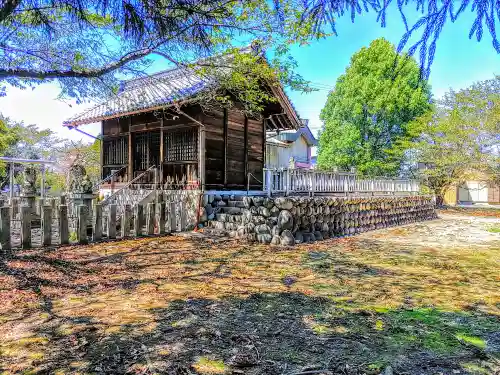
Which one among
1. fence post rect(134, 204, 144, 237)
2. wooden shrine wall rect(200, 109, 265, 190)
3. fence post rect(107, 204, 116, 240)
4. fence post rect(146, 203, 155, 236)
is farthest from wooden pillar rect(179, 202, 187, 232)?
wooden shrine wall rect(200, 109, 265, 190)

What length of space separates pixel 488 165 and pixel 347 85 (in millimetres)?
11332

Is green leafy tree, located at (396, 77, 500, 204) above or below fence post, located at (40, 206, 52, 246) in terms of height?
above

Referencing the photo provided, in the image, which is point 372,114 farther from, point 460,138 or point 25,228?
point 25,228

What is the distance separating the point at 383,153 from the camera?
2720 centimetres

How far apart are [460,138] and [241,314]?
81.6 ft

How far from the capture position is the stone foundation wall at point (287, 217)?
9461mm

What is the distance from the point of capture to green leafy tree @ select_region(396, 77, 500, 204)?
2295 cm

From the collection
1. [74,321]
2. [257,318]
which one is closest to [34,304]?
[74,321]

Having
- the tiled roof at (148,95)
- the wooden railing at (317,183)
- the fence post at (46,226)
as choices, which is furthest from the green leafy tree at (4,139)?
the wooden railing at (317,183)

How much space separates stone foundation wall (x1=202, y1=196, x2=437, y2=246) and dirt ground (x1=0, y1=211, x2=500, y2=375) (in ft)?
7.19

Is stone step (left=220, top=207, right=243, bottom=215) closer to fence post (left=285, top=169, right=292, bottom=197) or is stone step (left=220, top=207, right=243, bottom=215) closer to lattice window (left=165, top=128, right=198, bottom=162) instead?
fence post (left=285, top=169, right=292, bottom=197)

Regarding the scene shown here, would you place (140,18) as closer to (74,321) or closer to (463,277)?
(74,321)

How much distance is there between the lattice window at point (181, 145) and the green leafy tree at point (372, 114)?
650 inches

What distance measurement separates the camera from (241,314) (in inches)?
150
